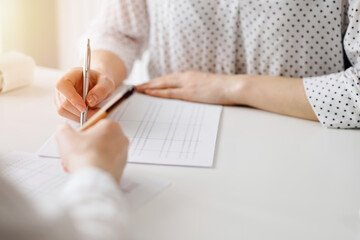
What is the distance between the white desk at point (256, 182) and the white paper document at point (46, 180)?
2 centimetres

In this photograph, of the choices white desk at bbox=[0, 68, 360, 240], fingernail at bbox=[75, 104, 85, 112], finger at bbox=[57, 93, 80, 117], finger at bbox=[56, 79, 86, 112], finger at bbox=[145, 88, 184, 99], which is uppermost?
finger at bbox=[56, 79, 86, 112]

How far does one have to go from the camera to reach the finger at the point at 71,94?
2.82ft

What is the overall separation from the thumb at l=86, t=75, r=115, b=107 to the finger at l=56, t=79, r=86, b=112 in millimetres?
25

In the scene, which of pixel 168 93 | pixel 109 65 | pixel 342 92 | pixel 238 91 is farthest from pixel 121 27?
pixel 342 92

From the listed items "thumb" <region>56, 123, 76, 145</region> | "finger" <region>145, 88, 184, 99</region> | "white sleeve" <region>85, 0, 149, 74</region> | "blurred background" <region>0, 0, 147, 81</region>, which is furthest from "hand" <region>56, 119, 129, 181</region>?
"blurred background" <region>0, 0, 147, 81</region>

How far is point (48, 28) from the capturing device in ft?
5.79

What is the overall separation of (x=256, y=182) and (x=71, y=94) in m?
0.37

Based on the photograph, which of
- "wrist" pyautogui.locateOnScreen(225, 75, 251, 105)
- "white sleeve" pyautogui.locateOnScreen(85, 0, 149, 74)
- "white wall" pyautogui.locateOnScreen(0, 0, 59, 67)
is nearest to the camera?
"wrist" pyautogui.locateOnScreen(225, 75, 251, 105)

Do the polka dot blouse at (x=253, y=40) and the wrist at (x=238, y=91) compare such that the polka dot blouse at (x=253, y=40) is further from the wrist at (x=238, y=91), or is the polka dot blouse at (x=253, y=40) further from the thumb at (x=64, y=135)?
the thumb at (x=64, y=135)

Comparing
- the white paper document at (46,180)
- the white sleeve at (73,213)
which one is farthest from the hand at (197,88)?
the white sleeve at (73,213)

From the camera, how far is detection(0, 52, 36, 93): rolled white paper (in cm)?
107

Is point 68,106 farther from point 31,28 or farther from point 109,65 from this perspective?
point 31,28

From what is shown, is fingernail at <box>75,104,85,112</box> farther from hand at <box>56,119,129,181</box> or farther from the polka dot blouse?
the polka dot blouse

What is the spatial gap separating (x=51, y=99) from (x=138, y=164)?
0.38 metres
